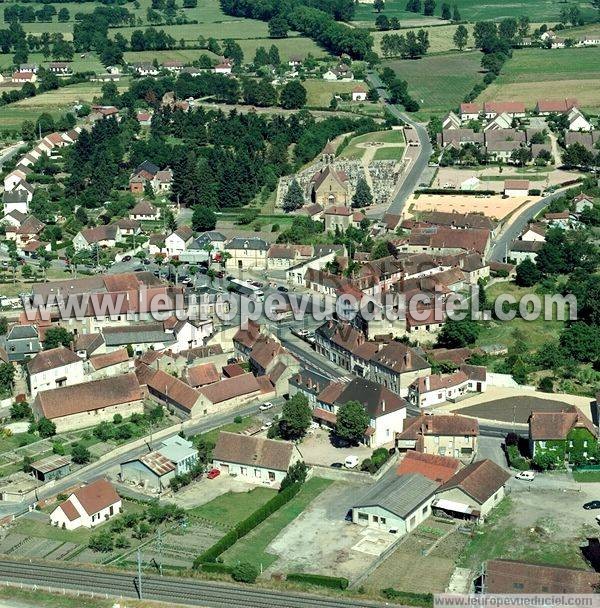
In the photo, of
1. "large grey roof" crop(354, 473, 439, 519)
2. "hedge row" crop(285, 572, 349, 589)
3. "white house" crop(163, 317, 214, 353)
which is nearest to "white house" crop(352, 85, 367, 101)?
"white house" crop(163, 317, 214, 353)

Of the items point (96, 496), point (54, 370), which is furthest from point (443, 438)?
point (54, 370)

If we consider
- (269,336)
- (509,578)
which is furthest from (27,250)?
(509,578)

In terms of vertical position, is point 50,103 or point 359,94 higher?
point 359,94

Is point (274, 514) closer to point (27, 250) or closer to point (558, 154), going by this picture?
point (27, 250)

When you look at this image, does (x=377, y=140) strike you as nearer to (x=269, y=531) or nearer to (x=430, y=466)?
(x=430, y=466)

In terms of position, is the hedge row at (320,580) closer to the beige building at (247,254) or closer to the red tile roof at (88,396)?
the red tile roof at (88,396)

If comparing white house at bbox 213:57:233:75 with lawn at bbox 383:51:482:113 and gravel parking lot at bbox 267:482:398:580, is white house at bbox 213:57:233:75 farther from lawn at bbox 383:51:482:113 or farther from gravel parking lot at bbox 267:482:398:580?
gravel parking lot at bbox 267:482:398:580

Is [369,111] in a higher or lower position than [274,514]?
higher
